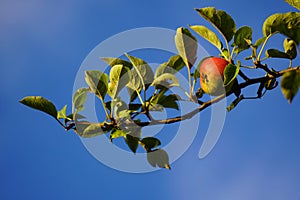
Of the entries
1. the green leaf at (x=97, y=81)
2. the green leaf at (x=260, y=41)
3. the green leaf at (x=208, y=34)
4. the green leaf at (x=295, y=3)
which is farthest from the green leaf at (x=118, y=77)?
the green leaf at (x=295, y=3)

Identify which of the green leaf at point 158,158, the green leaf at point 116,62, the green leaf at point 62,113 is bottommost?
the green leaf at point 158,158

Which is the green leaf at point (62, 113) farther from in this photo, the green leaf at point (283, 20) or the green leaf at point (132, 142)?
the green leaf at point (283, 20)

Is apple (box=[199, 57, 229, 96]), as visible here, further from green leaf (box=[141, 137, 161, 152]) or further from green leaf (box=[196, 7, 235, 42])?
green leaf (box=[141, 137, 161, 152])

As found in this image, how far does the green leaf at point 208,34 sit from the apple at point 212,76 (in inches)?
3.0

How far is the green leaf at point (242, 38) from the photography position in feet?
3.32

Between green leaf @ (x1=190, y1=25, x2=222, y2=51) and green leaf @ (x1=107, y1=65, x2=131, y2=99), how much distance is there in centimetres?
24

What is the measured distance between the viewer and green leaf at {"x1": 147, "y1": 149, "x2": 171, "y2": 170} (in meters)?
1.10

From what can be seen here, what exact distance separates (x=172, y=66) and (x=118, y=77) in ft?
0.52

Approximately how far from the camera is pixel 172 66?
1.07 meters

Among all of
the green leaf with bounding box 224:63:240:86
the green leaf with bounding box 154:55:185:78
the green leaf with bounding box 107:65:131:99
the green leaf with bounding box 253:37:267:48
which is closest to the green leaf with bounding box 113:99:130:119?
the green leaf with bounding box 107:65:131:99

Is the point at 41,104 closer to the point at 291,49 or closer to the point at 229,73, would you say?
the point at 229,73

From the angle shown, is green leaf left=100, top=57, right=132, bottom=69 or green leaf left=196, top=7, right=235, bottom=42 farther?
green leaf left=100, top=57, right=132, bottom=69

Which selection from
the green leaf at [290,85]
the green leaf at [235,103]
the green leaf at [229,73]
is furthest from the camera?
the green leaf at [235,103]

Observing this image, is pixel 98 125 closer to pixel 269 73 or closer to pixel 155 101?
pixel 155 101
